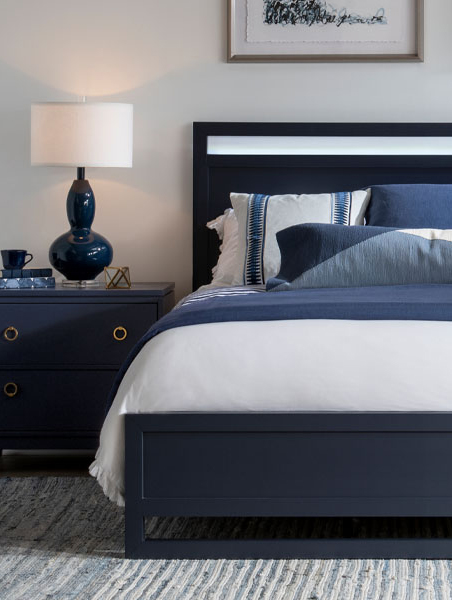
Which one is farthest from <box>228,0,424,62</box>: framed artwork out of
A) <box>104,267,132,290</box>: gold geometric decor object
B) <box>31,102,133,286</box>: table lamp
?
<box>104,267,132,290</box>: gold geometric decor object

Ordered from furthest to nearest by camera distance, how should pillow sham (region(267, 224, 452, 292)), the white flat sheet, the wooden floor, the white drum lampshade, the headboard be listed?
the headboard
the white drum lampshade
the wooden floor
pillow sham (region(267, 224, 452, 292))
the white flat sheet

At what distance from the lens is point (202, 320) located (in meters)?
2.15

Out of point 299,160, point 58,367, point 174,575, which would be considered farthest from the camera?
point 299,160

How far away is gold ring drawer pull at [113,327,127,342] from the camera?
3.11 meters

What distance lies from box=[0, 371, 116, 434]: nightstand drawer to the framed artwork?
1.44m

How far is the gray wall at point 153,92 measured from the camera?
3.59 metres

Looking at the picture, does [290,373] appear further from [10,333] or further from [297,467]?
[10,333]

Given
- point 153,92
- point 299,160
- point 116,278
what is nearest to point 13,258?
point 116,278

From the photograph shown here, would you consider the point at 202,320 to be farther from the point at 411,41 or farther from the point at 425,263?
the point at 411,41

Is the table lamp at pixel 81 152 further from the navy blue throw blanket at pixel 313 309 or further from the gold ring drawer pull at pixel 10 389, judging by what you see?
the navy blue throw blanket at pixel 313 309

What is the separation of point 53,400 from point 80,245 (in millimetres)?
594

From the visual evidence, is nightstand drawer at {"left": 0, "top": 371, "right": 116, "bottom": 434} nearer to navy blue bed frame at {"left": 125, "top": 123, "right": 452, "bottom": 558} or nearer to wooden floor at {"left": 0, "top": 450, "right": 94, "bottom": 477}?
wooden floor at {"left": 0, "top": 450, "right": 94, "bottom": 477}

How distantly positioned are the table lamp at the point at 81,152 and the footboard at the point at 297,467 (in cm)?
139

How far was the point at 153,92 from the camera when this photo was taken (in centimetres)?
362
